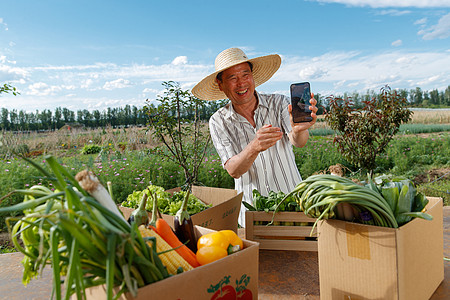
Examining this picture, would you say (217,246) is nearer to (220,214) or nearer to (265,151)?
(220,214)

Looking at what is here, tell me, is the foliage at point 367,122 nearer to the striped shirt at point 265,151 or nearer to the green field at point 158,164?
the green field at point 158,164

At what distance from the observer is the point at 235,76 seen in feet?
8.55

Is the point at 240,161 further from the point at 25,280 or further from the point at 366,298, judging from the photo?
the point at 25,280

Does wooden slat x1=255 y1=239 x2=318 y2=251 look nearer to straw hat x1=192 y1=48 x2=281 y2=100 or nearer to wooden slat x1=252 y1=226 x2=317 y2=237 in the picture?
wooden slat x1=252 y1=226 x2=317 y2=237

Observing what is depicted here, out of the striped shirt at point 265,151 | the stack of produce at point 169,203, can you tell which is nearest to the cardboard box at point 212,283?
the stack of produce at point 169,203

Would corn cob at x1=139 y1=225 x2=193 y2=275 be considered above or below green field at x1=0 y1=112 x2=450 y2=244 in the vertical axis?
above

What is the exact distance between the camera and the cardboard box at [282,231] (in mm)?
1565

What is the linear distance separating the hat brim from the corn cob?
6.05 feet

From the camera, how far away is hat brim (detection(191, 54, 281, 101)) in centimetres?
279

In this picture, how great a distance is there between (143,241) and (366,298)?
705 mm

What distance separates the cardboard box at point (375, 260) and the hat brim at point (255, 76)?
1.82 m

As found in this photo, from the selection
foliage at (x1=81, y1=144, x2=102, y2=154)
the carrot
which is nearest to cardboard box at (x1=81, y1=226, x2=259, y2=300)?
the carrot

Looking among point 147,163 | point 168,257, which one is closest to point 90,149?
point 147,163

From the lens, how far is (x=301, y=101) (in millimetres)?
1932
